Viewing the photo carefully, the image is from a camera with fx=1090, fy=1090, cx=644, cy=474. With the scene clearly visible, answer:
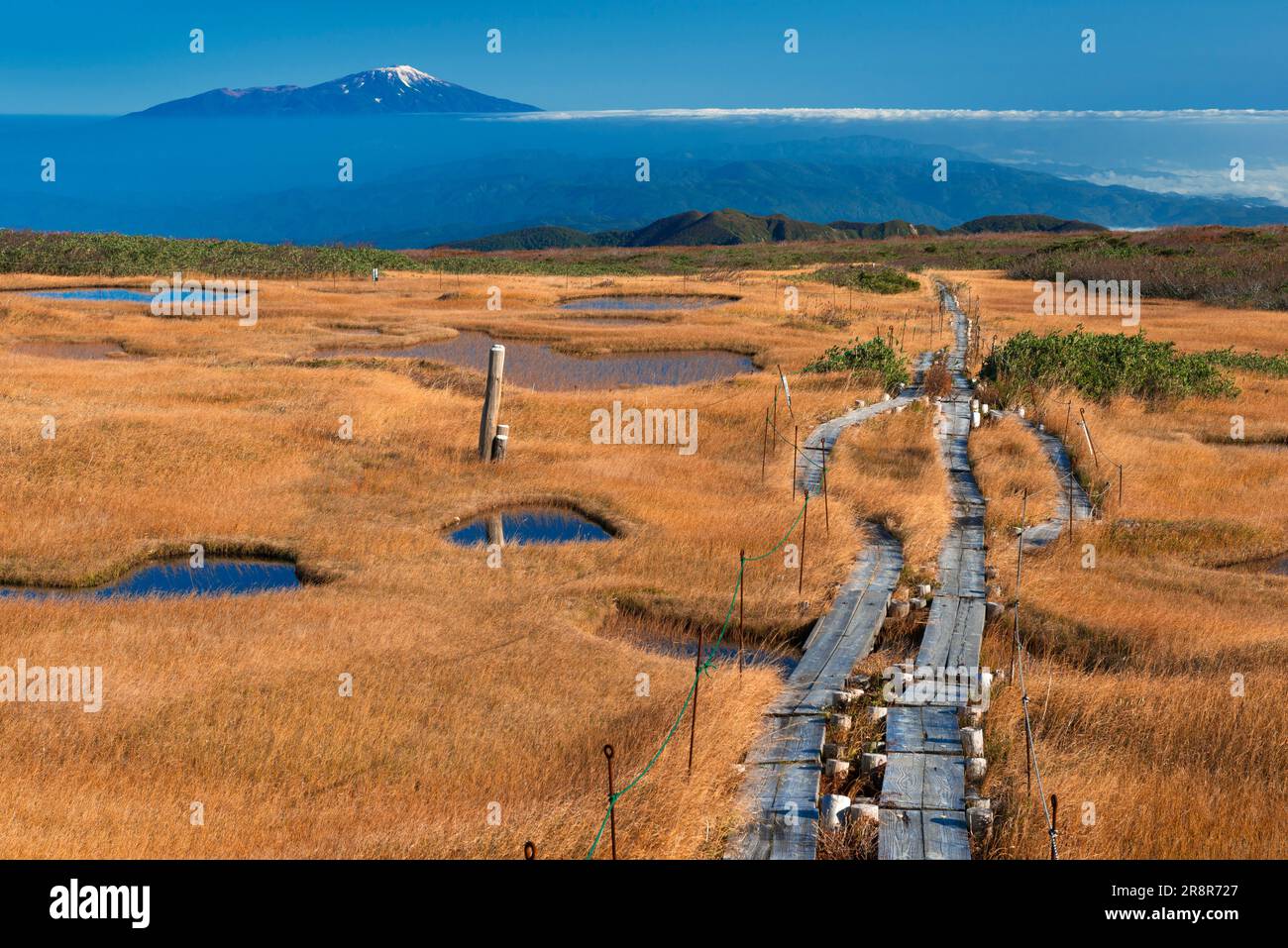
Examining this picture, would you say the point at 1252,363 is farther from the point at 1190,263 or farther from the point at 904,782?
the point at 1190,263

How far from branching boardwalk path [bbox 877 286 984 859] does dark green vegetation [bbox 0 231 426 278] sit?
217 ft

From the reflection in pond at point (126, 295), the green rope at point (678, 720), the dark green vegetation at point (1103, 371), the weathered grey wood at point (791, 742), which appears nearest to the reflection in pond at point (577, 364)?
the dark green vegetation at point (1103, 371)

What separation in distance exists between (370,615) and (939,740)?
8641 mm

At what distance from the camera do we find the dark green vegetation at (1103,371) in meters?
33.2

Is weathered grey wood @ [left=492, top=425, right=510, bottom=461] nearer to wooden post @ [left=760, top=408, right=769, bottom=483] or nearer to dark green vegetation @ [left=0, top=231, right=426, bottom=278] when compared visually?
wooden post @ [left=760, top=408, right=769, bottom=483]

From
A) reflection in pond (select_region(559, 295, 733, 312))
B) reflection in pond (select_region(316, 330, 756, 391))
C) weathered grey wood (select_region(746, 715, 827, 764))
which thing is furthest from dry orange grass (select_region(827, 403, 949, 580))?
reflection in pond (select_region(559, 295, 733, 312))

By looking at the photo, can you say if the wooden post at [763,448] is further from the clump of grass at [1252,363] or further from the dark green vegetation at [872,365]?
the clump of grass at [1252,363]

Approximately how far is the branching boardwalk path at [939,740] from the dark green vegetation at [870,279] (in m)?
51.5

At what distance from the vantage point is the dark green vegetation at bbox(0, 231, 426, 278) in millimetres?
72125

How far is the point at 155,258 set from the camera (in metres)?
75.6

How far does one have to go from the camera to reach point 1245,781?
1088cm

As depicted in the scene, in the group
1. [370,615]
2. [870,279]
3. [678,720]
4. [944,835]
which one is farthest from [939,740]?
[870,279]
